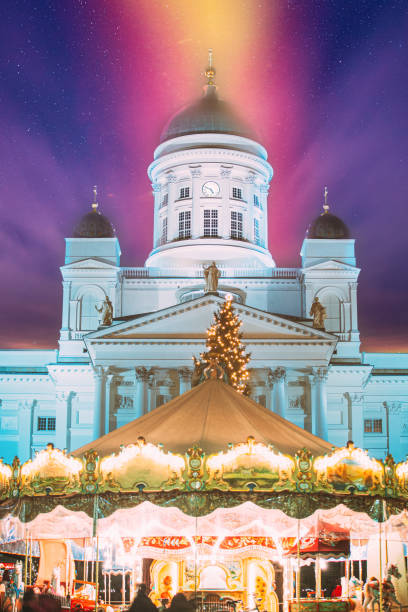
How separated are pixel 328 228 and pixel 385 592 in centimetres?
4718

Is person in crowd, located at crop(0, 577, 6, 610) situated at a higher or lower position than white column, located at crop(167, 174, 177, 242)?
lower

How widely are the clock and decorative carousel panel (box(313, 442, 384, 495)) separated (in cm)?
5446

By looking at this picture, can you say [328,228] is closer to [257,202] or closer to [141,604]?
[257,202]

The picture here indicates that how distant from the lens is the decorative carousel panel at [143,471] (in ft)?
51.1

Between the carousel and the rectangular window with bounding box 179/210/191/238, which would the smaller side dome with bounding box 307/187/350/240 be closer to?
the rectangular window with bounding box 179/210/191/238

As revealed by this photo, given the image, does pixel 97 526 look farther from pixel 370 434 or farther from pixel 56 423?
Answer: pixel 370 434

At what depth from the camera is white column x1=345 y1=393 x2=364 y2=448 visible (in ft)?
194

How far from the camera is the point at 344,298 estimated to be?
6116 cm

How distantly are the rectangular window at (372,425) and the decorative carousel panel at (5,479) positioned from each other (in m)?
→ 49.5

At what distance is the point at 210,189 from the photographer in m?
69.4

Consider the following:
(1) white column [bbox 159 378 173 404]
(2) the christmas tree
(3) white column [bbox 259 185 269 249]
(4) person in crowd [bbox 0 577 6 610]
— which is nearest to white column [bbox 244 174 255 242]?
(3) white column [bbox 259 185 269 249]

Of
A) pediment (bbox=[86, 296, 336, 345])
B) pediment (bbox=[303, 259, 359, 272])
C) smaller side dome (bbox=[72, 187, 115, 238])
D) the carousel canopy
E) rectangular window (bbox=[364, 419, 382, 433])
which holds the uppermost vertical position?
smaller side dome (bbox=[72, 187, 115, 238])

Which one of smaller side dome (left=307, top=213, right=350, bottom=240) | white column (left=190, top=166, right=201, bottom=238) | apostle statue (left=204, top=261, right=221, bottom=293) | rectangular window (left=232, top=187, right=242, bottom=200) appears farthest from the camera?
rectangular window (left=232, top=187, right=242, bottom=200)

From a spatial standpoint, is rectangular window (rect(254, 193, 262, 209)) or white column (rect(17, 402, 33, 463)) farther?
rectangular window (rect(254, 193, 262, 209))
